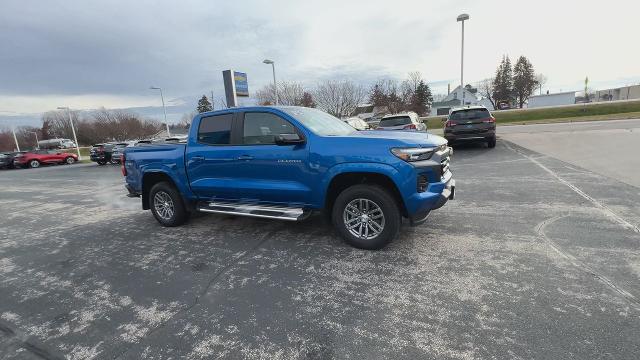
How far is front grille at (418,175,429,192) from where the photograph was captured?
3.94 metres

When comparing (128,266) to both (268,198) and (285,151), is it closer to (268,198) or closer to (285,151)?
(268,198)

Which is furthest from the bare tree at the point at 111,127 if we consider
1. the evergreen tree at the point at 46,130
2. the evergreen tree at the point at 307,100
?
the evergreen tree at the point at 307,100

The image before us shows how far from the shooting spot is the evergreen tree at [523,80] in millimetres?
78625

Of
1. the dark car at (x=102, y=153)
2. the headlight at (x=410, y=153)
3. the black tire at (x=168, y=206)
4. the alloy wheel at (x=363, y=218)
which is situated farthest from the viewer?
the dark car at (x=102, y=153)

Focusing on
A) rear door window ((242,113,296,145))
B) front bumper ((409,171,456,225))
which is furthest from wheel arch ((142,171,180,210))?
front bumper ((409,171,456,225))

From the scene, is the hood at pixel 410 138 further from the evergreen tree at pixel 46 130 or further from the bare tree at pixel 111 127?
the evergreen tree at pixel 46 130

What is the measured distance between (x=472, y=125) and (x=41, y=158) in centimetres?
3329

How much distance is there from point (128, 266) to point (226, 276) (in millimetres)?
1512

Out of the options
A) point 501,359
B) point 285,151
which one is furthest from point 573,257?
point 285,151

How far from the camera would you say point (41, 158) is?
29.0m

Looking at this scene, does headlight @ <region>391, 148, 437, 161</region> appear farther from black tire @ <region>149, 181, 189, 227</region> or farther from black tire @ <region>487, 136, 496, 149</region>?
black tire @ <region>487, 136, 496, 149</region>

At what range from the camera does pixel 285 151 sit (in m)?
4.49

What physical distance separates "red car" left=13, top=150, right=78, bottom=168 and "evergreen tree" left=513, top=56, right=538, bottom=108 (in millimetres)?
84945

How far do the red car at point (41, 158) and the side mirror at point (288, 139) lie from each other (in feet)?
108
